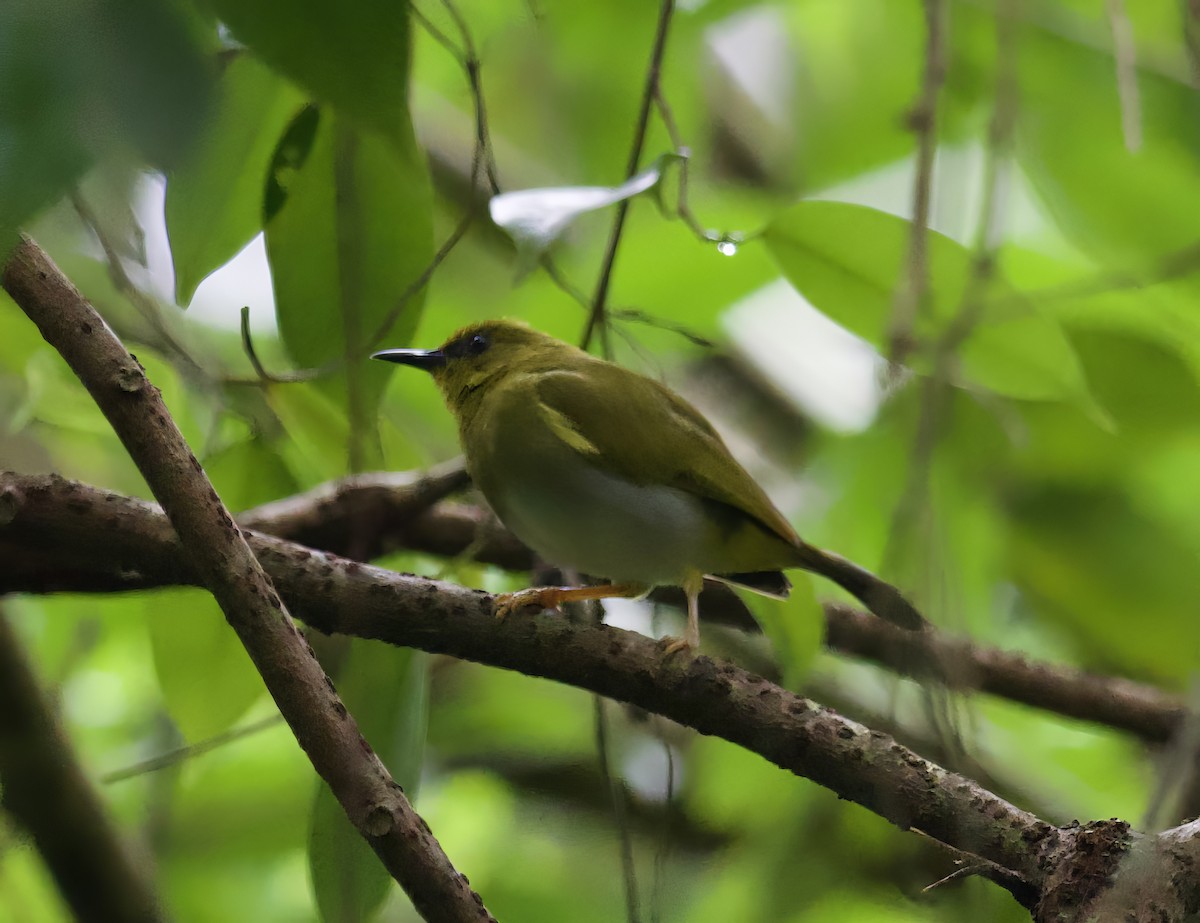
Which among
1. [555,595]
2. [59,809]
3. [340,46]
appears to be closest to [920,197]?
[340,46]

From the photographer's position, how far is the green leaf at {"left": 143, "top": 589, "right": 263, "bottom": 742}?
5.01 feet

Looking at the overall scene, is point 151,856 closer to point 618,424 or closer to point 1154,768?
point 618,424

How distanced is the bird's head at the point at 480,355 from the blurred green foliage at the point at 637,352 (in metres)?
0.08

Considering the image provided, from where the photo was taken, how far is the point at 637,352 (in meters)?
1.83

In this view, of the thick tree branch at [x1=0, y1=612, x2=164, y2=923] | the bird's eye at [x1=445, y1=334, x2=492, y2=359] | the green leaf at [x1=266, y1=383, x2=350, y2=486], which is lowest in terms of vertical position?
the thick tree branch at [x1=0, y1=612, x2=164, y2=923]

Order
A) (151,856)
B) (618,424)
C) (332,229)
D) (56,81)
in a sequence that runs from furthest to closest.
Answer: (151,856)
(618,424)
(332,229)
(56,81)

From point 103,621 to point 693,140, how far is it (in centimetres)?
163

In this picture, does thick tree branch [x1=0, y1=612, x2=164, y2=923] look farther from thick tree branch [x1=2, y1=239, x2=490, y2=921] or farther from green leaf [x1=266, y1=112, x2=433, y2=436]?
thick tree branch [x1=2, y1=239, x2=490, y2=921]

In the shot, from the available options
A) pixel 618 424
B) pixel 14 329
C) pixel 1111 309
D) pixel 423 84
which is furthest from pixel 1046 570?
pixel 14 329

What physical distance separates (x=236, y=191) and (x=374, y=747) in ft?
2.17

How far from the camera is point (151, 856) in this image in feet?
6.62

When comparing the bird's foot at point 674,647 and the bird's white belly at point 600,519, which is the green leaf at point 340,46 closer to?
the bird's foot at point 674,647

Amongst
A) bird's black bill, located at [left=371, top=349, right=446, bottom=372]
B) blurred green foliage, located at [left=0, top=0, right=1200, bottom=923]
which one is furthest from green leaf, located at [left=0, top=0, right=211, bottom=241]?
bird's black bill, located at [left=371, top=349, right=446, bottom=372]

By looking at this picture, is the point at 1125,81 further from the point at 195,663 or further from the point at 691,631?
the point at 195,663
